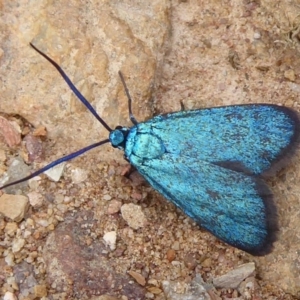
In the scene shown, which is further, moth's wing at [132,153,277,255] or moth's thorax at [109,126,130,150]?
moth's thorax at [109,126,130,150]

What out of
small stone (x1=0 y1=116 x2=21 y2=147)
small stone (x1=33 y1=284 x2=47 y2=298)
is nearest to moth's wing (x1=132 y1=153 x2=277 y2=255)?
small stone (x1=0 y1=116 x2=21 y2=147)

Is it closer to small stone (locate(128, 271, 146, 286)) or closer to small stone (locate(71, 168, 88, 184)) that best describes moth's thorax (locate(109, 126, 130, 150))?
small stone (locate(71, 168, 88, 184))

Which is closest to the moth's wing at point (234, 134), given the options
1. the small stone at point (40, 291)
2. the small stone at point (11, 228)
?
the small stone at point (11, 228)

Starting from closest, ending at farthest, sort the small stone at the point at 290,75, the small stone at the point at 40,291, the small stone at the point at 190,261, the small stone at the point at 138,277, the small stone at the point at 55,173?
1. the small stone at the point at 40,291
2. the small stone at the point at 138,277
3. the small stone at the point at 190,261
4. the small stone at the point at 55,173
5. the small stone at the point at 290,75

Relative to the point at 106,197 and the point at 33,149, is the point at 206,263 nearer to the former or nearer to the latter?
the point at 106,197

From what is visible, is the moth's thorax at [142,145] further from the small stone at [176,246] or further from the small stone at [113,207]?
the small stone at [176,246]

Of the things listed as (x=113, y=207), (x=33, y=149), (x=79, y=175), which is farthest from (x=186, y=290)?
(x=33, y=149)
